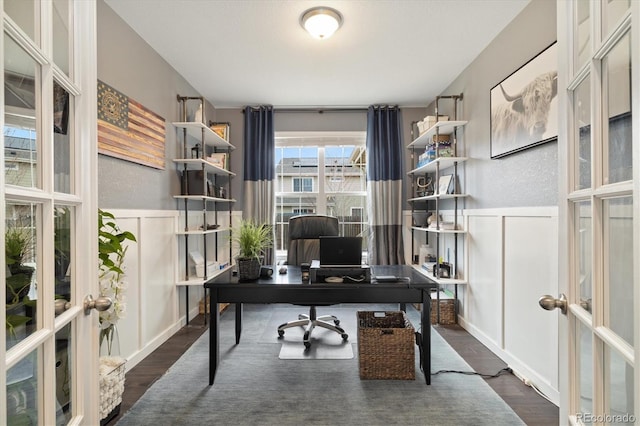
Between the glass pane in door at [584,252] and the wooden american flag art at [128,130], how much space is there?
2.41 meters

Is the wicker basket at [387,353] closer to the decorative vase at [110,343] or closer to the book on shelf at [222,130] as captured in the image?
the decorative vase at [110,343]

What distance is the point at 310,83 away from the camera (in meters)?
3.33

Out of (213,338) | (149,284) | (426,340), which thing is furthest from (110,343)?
(426,340)

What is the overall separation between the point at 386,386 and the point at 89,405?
1641 mm

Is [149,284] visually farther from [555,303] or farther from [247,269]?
[555,303]

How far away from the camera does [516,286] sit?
2229 mm

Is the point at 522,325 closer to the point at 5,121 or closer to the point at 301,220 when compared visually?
the point at 301,220

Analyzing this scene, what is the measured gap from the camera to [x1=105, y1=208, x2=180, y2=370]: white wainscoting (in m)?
2.29

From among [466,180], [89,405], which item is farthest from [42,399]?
[466,180]

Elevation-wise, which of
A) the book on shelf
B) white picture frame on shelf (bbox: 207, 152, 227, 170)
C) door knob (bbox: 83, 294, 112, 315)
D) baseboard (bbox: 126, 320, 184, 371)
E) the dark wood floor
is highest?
the book on shelf

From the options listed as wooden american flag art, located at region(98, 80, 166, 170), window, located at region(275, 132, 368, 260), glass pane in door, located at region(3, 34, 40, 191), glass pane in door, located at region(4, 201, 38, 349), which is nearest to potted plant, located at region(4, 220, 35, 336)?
glass pane in door, located at region(4, 201, 38, 349)

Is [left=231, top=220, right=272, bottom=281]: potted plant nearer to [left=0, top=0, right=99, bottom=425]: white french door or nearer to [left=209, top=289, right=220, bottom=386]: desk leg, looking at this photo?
[left=209, top=289, right=220, bottom=386]: desk leg

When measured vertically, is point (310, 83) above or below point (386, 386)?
above

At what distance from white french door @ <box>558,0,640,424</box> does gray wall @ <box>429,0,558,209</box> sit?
1184 millimetres
